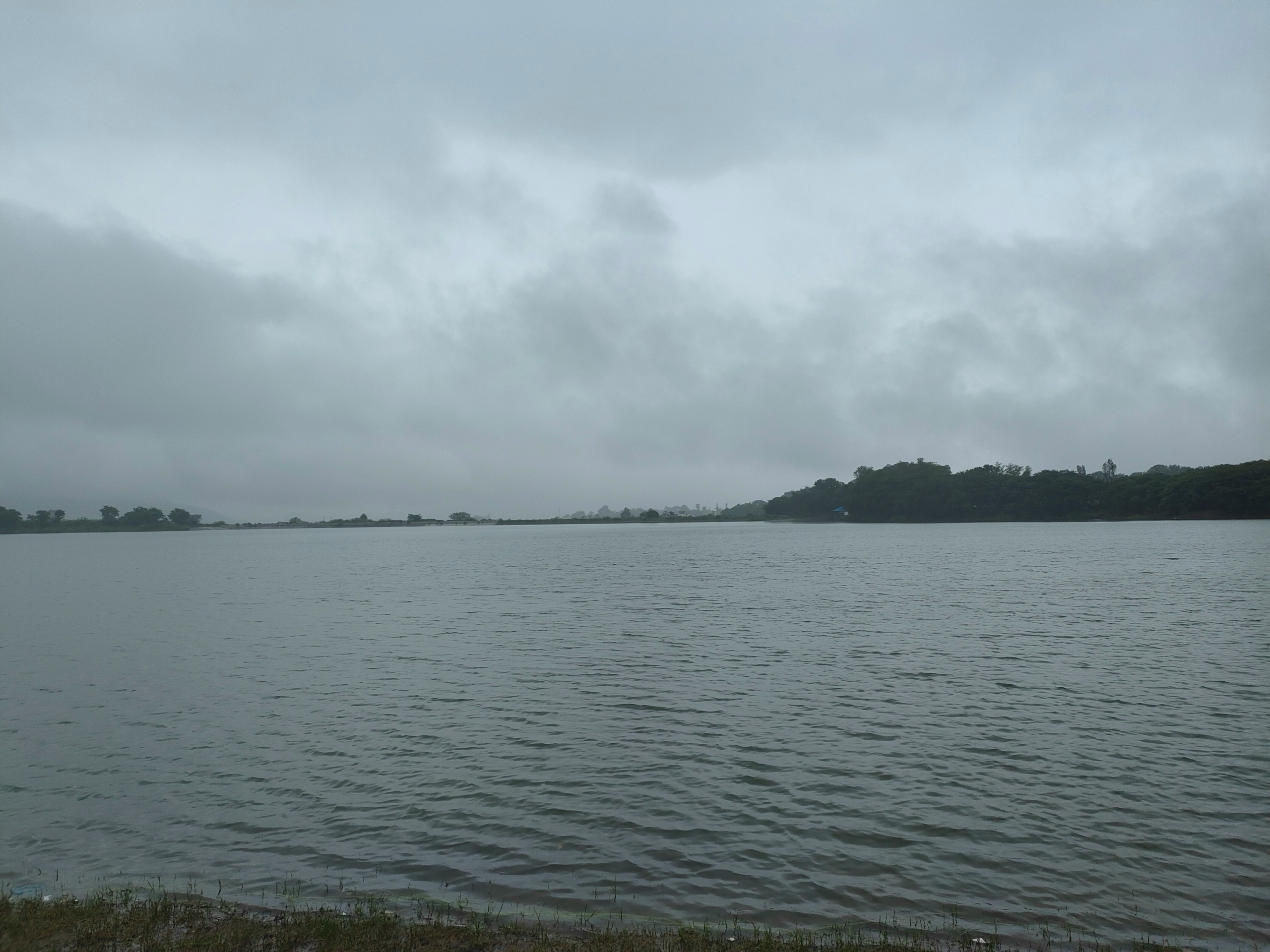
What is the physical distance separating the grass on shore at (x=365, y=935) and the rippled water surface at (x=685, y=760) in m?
1.08

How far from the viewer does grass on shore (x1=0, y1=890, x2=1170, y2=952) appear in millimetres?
10414

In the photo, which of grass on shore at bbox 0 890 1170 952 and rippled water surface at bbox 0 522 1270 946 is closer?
grass on shore at bbox 0 890 1170 952

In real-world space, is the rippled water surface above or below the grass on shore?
below

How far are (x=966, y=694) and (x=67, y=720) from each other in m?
30.3

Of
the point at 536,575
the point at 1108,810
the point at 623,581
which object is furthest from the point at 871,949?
the point at 536,575

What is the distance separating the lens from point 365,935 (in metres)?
10.7

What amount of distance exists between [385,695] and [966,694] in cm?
2046

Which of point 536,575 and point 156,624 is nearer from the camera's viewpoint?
point 156,624

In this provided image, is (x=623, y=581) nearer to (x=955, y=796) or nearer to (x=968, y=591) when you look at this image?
(x=968, y=591)

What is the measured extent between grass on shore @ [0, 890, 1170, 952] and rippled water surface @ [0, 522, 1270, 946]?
1.08 metres

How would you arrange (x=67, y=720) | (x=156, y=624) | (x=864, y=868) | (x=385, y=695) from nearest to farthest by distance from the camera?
(x=864, y=868) < (x=67, y=720) < (x=385, y=695) < (x=156, y=624)

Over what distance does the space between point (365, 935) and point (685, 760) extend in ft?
34.6

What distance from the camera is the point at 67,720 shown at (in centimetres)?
2522

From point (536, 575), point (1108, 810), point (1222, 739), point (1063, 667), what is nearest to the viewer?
point (1108, 810)
